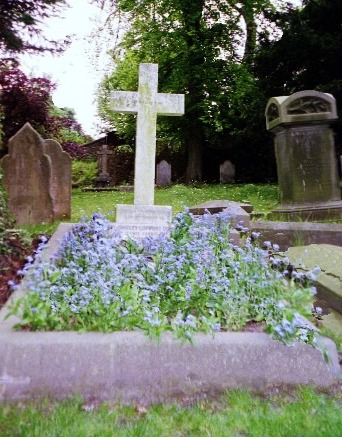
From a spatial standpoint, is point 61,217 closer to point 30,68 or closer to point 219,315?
point 219,315

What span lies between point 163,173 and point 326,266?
59.1 ft

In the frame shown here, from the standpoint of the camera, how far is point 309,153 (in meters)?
8.02

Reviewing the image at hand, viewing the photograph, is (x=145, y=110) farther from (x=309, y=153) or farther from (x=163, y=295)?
(x=309, y=153)

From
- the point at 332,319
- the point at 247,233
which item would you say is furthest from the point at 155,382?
the point at 247,233

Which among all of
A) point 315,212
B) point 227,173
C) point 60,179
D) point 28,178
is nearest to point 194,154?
point 227,173

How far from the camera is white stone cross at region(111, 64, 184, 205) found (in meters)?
5.84

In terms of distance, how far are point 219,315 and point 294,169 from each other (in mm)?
5621

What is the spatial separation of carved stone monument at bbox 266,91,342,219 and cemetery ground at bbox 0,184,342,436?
5.60m

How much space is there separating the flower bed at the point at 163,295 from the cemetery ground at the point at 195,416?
390 mm

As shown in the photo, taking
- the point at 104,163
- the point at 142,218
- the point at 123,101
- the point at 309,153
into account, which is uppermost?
the point at 104,163

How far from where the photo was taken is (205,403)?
101 inches

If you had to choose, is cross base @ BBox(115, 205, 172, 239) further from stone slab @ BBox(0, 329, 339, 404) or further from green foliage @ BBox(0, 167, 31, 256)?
stone slab @ BBox(0, 329, 339, 404)

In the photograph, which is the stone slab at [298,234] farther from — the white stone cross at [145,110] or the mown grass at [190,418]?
the mown grass at [190,418]

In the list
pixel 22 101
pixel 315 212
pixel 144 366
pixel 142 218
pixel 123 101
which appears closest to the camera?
pixel 144 366
